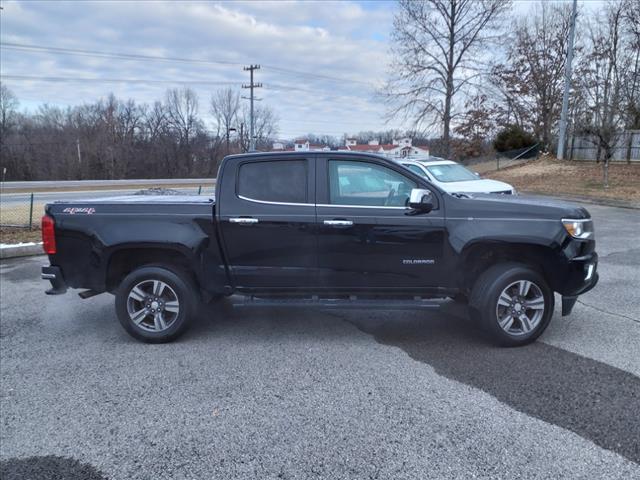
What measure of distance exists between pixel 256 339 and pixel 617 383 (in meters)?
3.24

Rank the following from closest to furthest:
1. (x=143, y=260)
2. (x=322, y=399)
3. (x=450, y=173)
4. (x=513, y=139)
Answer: (x=322, y=399), (x=143, y=260), (x=450, y=173), (x=513, y=139)

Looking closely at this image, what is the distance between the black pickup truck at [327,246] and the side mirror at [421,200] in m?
0.01

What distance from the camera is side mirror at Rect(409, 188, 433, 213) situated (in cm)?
434

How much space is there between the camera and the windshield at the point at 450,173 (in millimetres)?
12602

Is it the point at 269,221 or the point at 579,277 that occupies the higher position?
the point at 269,221

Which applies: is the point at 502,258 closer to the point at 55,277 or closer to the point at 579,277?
the point at 579,277

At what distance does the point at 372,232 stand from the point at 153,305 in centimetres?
231

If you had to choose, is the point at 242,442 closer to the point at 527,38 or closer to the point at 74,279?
the point at 74,279

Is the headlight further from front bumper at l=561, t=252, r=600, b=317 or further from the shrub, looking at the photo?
the shrub

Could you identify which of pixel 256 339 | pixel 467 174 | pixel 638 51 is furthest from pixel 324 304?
pixel 638 51

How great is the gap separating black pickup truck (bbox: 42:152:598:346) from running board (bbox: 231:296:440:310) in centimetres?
2

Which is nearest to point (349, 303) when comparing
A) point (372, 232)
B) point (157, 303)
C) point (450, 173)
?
point (372, 232)

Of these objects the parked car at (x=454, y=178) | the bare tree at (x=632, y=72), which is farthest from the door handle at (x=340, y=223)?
the bare tree at (x=632, y=72)

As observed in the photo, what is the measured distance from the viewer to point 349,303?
4656 millimetres
